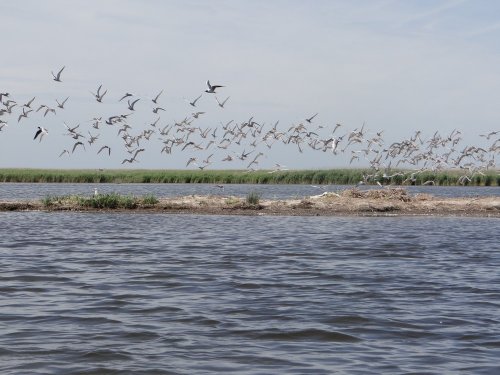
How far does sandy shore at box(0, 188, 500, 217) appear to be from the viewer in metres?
35.0

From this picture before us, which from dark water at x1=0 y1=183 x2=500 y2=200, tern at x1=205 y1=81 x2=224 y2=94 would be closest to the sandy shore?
tern at x1=205 y1=81 x2=224 y2=94

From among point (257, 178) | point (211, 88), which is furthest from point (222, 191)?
point (211, 88)

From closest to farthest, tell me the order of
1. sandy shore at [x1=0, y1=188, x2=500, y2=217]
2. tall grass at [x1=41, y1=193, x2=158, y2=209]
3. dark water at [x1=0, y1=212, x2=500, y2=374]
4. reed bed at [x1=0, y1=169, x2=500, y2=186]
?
dark water at [x1=0, y1=212, x2=500, y2=374] → sandy shore at [x1=0, y1=188, x2=500, y2=217] → tall grass at [x1=41, y1=193, x2=158, y2=209] → reed bed at [x1=0, y1=169, x2=500, y2=186]

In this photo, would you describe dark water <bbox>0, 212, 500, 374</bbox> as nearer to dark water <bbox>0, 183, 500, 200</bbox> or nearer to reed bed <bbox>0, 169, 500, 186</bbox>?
dark water <bbox>0, 183, 500, 200</bbox>

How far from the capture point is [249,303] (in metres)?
14.5

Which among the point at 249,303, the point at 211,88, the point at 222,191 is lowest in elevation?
the point at 249,303

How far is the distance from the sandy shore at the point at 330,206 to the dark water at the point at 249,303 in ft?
25.5

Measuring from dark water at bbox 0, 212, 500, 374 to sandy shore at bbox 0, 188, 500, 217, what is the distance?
7758 mm

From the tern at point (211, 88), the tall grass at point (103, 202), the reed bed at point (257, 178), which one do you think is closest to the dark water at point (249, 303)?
the tern at point (211, 88)

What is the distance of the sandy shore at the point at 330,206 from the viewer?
3497 cm

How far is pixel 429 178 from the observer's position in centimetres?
7194

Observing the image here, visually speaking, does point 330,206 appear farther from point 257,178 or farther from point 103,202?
point 257,178

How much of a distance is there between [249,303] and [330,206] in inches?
839

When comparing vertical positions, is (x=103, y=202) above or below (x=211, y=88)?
below
